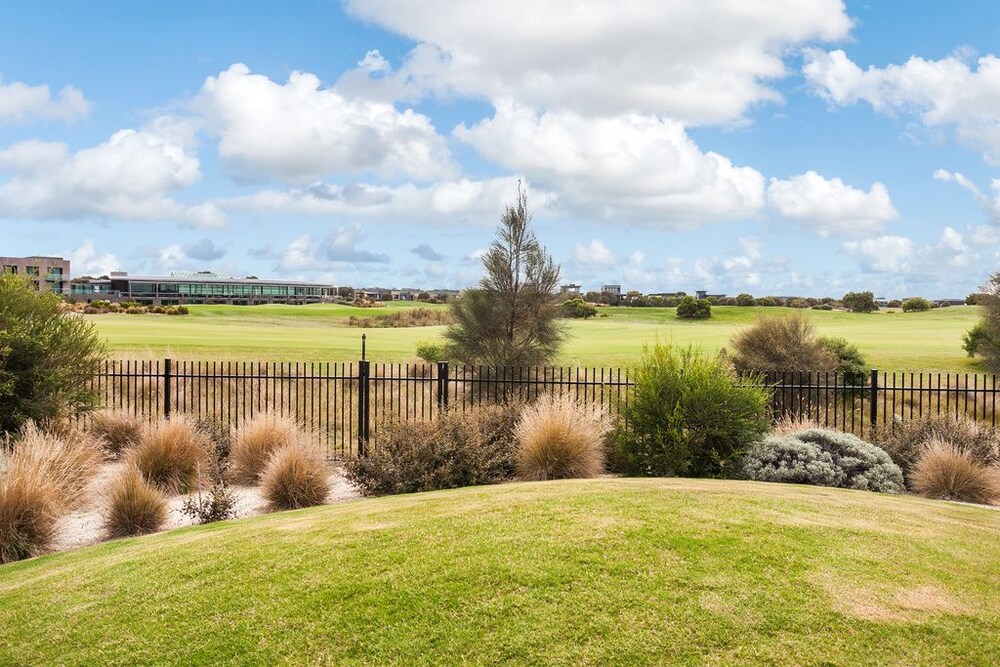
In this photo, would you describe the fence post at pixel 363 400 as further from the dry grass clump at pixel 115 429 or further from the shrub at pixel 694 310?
the shrub at pixel 694 310

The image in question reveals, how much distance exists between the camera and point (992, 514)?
8.95 meters

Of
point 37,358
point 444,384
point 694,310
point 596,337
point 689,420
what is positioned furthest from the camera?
point 694,310

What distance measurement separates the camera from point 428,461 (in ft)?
37.1

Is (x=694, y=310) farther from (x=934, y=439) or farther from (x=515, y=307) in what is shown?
(x=934, y=439)

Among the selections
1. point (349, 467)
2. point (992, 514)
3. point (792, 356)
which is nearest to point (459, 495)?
point (349, 467)

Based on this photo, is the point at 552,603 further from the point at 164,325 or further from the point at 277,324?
the point at 277,324

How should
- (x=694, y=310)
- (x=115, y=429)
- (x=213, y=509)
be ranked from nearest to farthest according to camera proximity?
(x=213, y=509)
(x=115, y=429)
(x=694, y=310)

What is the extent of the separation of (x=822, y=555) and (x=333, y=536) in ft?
12.6

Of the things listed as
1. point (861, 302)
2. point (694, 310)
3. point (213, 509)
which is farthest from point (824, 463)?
point (861, 302)

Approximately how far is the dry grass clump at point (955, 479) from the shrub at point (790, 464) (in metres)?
1.31

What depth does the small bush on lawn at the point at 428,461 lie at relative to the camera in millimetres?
11148

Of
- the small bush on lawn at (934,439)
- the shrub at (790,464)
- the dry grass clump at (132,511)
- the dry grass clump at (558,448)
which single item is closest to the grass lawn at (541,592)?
the dry grass clump at (132,511)

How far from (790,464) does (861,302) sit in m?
60.8

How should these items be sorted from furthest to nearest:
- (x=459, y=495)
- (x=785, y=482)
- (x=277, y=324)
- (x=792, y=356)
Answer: (x=277, y=324)
(x=792, y=356)
(x=785, y=482)
(x=459, y=495)
